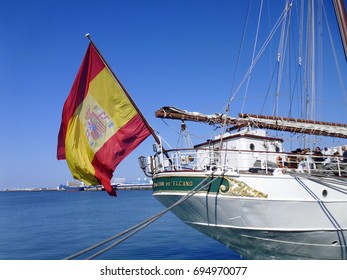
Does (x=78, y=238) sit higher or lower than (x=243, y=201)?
lower

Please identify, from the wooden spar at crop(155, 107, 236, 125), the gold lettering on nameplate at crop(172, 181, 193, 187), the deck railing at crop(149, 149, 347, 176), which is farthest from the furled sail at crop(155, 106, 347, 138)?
the gold lettering on nameplate at crop(172, 181, 193, 187)

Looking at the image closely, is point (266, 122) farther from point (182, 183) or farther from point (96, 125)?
point (96, 125)

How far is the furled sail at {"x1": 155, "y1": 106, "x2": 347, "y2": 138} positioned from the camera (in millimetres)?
16406

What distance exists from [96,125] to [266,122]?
391 inches

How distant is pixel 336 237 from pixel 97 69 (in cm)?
1055

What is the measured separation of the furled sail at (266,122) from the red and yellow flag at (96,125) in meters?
4.44

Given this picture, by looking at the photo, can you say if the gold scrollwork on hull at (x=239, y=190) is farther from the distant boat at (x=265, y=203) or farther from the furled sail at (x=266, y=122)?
the furled sail at (x=266, y=122)

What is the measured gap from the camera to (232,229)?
12.3m

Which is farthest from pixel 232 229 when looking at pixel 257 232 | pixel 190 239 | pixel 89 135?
pixel 190 239

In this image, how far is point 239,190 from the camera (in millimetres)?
11664
